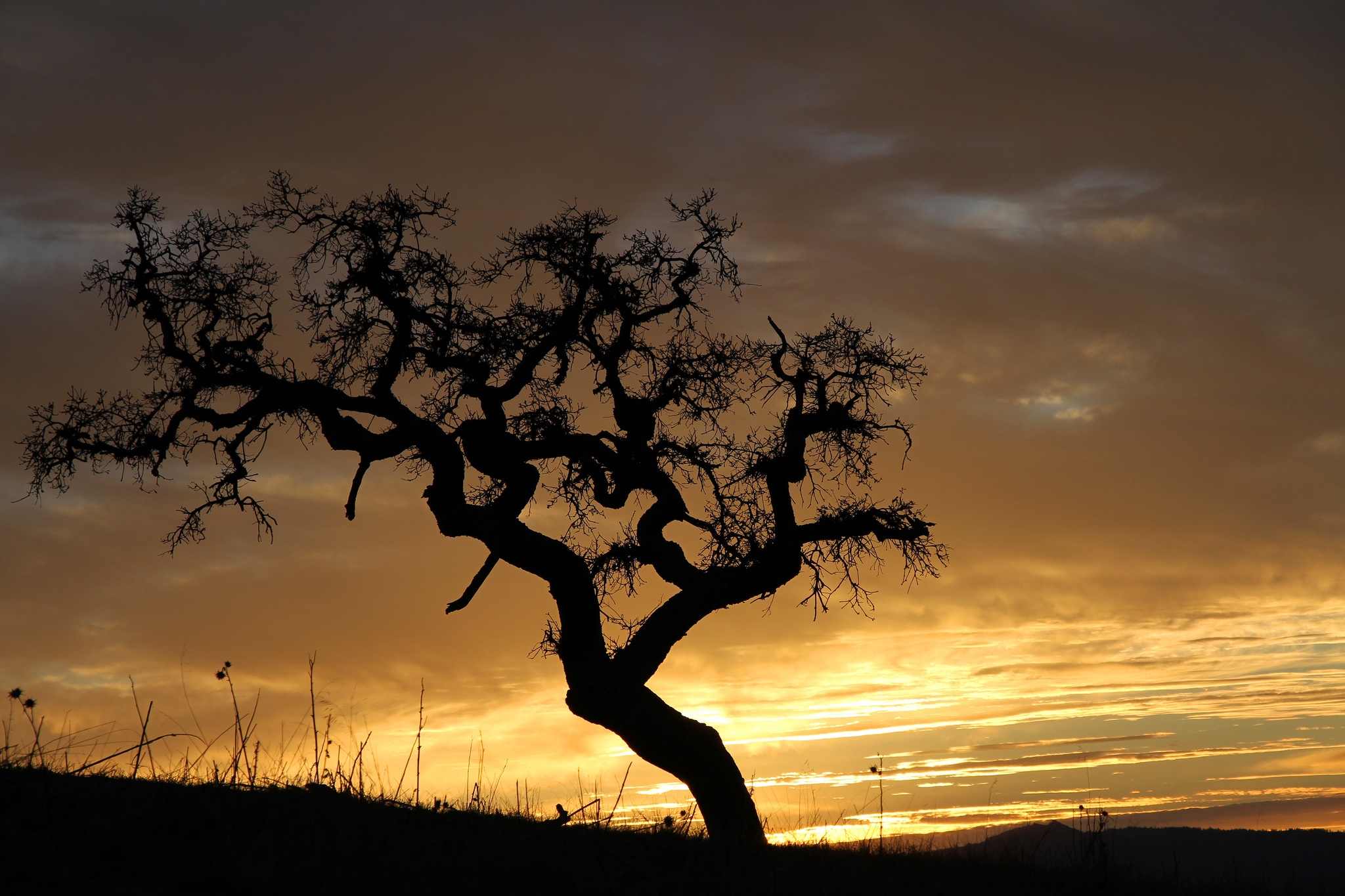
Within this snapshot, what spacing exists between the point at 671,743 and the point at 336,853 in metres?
5.82

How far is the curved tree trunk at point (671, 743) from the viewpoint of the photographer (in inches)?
484

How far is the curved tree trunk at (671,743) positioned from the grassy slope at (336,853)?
9.60 ft

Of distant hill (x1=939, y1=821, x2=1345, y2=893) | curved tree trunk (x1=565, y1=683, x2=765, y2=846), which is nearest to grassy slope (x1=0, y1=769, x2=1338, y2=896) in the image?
distant hill (x1=939, y1=821, x2=1345, y2=893)

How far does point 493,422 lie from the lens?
43.5ft

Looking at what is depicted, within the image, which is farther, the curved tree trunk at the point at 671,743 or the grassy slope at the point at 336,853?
the curved tree trunk at the point at 671,743

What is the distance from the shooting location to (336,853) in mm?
7168

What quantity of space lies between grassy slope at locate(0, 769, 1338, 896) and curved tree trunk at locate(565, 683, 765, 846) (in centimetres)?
293

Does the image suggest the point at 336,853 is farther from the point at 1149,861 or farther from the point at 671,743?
the point at 1149,861

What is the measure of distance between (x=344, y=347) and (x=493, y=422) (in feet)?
8.07

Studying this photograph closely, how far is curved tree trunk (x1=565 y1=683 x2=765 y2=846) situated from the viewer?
12289mm

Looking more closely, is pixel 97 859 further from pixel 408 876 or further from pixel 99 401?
pixel 99 401

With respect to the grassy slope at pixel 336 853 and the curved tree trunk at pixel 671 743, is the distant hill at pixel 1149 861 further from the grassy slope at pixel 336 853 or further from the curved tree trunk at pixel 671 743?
the curved tree trunk at pixel 671 743

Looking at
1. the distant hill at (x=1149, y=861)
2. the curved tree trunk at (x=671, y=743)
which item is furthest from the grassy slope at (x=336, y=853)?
the curved tree trunk at (x=671, y=743)

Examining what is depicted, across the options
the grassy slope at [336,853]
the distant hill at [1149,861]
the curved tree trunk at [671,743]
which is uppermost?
the curved tree trunk at [671,743]
